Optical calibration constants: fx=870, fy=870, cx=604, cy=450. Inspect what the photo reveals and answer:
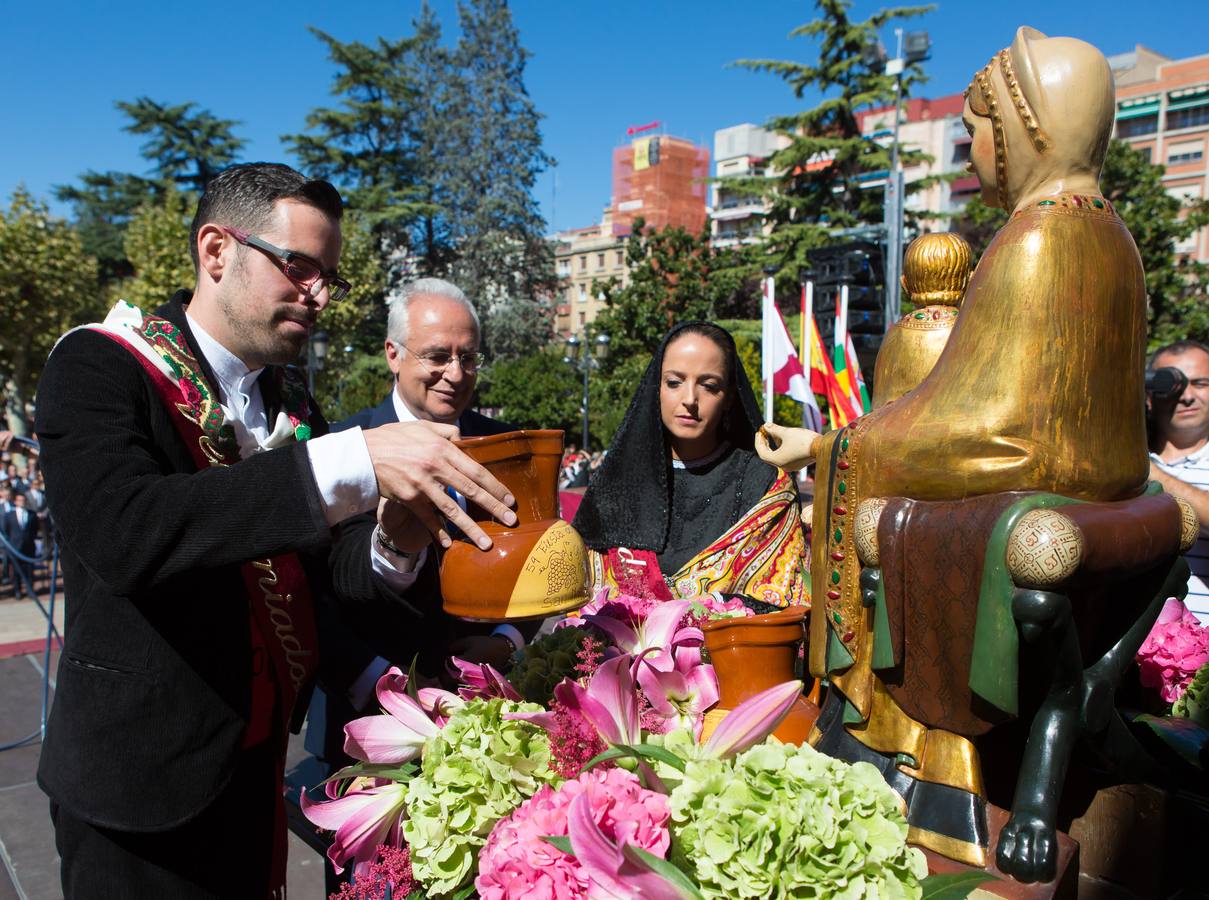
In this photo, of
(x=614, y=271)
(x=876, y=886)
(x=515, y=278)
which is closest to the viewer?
(x=876, y=886)

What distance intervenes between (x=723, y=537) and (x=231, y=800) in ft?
4.50

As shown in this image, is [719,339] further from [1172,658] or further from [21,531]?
[21,531]

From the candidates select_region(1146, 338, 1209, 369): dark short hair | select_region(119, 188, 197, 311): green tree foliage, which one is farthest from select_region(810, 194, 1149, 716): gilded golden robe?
select_region(119, 188, 197, 311): green tree foliage

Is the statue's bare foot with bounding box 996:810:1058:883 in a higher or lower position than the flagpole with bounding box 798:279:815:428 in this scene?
lower

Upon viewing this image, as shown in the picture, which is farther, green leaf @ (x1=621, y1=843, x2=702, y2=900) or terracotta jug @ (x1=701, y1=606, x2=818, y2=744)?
terracotta jug @ (x1=701, y1=606, x2=818, y2=744)

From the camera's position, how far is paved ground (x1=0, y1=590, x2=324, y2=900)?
351cm

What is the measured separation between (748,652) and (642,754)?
0.47 metres

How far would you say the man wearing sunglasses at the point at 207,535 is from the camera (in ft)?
4.27

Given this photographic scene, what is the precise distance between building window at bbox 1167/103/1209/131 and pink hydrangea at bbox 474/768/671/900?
5595cm

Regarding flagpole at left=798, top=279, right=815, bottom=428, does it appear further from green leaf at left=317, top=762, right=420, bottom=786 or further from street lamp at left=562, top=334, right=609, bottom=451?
street lamp at left=562, top=334, right=609, bottom=451

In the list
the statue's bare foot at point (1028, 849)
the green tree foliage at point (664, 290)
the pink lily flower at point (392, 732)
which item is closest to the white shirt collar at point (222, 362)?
the pink lily flower at point (392, 732)

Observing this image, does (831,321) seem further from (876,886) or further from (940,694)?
(876,886)

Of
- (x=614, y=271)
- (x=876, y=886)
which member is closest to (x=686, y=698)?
(x=876, y=886)

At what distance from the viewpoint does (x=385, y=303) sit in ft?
107
